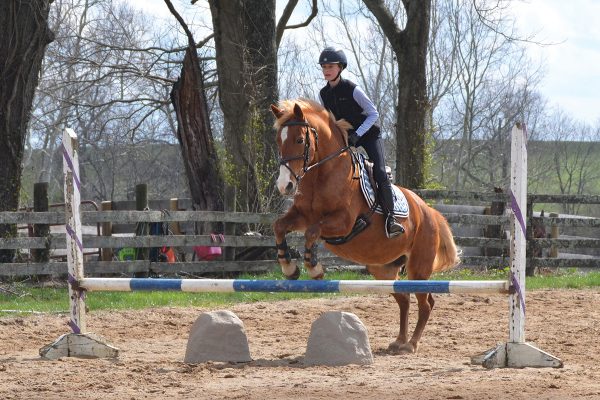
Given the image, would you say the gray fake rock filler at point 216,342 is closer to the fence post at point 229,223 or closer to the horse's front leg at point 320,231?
the horse's front leg at point 320,231

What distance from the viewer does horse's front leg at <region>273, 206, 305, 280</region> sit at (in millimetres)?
7766

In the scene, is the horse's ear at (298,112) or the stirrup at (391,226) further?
the stirrup at (391,226)

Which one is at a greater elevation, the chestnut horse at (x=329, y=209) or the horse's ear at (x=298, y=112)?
the horse's ear at (x=298, y=112)

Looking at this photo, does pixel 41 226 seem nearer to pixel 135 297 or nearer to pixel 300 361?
pixel 135 297

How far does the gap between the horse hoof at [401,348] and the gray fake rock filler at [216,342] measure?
1.52 meters

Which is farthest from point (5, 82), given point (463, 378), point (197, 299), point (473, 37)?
point (473, 37)

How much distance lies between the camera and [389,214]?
28.0 feet

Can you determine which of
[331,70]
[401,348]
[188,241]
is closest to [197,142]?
[188,241]

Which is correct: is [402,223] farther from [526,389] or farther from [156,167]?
[156,167]

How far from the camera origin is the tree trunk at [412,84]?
18.1 m

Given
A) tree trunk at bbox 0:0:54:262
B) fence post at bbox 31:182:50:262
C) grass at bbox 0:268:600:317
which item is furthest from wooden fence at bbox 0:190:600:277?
tree trunk at bbox 0:0:54:262

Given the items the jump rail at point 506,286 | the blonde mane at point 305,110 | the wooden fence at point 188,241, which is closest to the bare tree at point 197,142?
the wooden fence at point 188,241

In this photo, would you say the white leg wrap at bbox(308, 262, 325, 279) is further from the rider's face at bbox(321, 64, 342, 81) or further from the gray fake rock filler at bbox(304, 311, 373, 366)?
the rider's face at bbox(321, 64, 342, 81)

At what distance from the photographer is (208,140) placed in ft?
59.0
